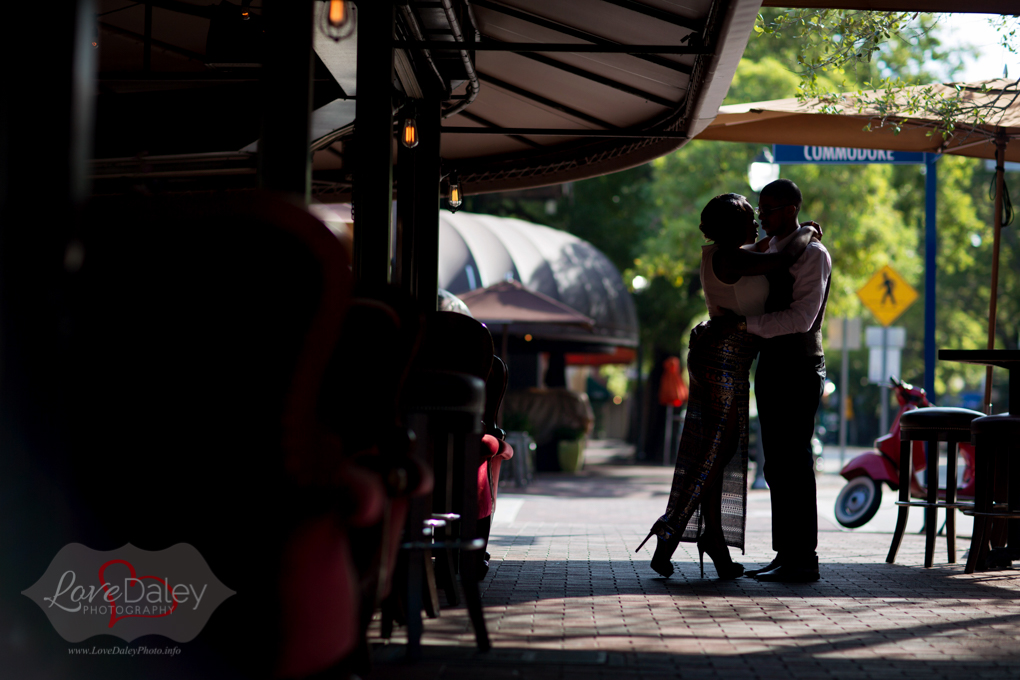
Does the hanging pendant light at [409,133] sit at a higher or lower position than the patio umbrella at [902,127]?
lower

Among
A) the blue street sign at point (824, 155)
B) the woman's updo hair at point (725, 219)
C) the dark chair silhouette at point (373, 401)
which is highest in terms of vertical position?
the blue street sign at point (824, 155)

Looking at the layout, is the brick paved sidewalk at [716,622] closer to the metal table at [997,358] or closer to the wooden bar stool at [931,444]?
the wooden bar stool at [931,444]

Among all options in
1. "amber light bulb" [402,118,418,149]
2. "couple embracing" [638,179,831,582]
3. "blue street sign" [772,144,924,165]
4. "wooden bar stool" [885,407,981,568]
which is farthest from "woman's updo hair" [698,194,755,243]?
"blue street sign" [772,144,924,165]

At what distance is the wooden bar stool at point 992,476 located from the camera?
5711 mm

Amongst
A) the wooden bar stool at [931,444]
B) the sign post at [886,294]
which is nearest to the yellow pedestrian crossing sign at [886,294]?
the sign post at [886,294]

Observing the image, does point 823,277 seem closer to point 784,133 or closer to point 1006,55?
point 784,133

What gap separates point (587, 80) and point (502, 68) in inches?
26.2

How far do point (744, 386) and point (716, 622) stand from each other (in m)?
1.50

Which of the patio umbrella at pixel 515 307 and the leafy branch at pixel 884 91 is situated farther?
the patio umbrella at pixel 515 307

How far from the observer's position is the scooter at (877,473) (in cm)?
916

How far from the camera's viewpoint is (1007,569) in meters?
6.37

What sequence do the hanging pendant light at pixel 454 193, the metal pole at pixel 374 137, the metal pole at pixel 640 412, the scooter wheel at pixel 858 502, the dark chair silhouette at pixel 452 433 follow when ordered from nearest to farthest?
1. the dark chair silhouette at pixel 452 433
2. the metal pole at pixel 374 137
3. the hanging pendant light at pixel 454 193
4. the scooter wheel at pixel 858 502
5. the metal pole at pixel 640 412
